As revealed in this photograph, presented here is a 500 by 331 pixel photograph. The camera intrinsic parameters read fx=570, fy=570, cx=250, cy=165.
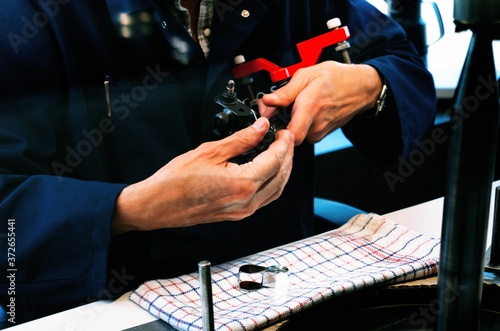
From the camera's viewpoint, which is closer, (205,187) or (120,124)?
(205,187)

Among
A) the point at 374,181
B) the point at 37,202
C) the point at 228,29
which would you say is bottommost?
the point at 374,181

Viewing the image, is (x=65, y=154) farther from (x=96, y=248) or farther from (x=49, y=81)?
(x=96, y=248)

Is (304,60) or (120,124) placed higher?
(304,60)

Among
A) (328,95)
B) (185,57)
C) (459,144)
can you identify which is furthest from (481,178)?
(185,57)

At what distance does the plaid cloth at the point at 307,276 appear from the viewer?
712mm

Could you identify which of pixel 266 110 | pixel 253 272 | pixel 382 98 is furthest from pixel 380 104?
pixel 253 272

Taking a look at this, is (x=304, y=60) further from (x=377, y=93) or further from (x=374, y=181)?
(x=374, y=181)

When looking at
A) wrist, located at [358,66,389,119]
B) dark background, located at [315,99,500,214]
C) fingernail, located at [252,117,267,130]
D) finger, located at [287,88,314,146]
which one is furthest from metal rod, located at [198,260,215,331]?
dark background, located at [315,99,500,214]

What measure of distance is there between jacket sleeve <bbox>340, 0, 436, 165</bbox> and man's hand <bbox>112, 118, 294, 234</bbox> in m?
0.40

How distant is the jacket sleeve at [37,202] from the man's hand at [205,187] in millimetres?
44

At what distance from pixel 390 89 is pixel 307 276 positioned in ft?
1.63

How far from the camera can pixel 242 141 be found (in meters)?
0.84

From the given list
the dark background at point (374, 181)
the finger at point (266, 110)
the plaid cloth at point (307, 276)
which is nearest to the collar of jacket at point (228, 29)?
the finger at point (266, 110)

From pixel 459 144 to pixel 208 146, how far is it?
1.35 feet
